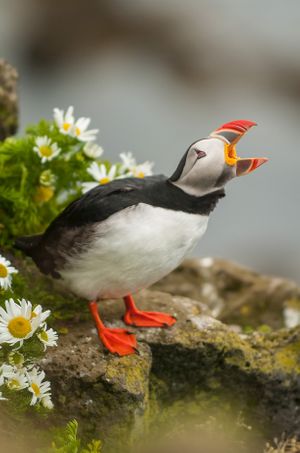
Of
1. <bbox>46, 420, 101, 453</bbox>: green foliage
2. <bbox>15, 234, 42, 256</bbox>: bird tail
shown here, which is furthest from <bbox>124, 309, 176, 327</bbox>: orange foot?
<bbox>46, 420, 101, 453</bbox>: green foliage

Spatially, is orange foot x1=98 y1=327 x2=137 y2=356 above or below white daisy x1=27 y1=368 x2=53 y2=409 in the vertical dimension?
above

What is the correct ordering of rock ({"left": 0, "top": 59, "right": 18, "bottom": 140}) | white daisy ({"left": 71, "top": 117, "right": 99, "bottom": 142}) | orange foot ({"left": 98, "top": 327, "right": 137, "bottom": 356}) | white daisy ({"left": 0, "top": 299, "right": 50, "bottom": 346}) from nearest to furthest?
1. white daisy ({"left": 0, "top": 299, "right": 50, "bottom": 346})
2. orange foot ({"left": 98, "top": 327, "right": 137, "bottom": 356})
3. white daisy ({"left": 71, "top": 117, "right": 99, "bottom": 142})
4. rock ({"left": 0, "top": 59, "right": 18, "bottom": 140})

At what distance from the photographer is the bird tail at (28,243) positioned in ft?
14.9

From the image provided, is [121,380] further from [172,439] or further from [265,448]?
[265,448]

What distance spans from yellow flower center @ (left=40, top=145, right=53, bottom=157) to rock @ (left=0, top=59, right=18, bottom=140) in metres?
1.64

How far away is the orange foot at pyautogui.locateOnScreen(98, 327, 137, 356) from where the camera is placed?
14.0 ft

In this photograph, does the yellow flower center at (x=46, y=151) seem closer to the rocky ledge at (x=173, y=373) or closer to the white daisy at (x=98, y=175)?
the white daisy at (x=98, y=175)

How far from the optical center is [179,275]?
6523mm

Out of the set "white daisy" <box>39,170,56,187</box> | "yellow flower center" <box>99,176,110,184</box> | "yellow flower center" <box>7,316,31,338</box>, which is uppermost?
A: "yellow flower center" <box>99,176,110,184</box>

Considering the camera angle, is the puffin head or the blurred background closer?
the puffin head

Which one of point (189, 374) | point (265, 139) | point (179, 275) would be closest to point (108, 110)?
point (265, 139)

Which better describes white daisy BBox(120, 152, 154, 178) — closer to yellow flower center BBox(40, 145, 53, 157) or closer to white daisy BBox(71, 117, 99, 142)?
white daisy BBox(71, 117, 99, 142)

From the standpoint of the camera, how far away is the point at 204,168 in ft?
13.1

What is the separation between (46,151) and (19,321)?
139cm
